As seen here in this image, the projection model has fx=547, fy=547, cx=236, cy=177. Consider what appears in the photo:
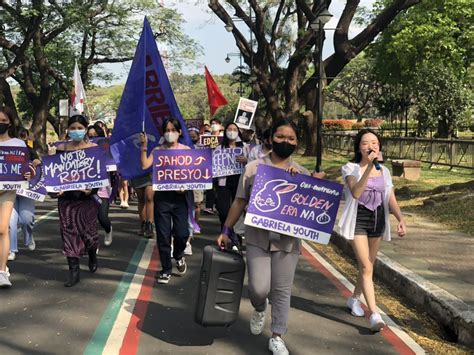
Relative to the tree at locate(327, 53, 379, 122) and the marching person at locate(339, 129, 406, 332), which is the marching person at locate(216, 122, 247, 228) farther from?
the tree at locate(327, 53, 379, 122)

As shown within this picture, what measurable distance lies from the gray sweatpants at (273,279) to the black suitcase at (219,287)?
123mm

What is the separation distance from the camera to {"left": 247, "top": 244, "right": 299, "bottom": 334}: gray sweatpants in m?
4.10

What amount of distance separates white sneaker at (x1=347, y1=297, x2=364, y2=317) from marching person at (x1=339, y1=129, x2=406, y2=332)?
406 mm

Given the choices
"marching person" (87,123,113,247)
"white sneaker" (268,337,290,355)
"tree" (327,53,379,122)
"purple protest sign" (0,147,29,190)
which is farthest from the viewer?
"tree" (327,53,379,122)

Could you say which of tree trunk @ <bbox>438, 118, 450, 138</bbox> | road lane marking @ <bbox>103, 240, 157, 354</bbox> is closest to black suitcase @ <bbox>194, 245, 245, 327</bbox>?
road lane marking @ <bbox>103, 240, 157, 354</bbox>

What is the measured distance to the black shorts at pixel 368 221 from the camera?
4758 mm

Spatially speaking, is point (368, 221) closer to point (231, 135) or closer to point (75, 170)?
point (75, 170)

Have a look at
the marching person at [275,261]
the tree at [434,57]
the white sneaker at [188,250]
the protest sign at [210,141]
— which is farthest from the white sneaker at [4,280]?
the tree at [434,57]

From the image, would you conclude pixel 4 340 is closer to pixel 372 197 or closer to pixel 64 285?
pixel 64 285

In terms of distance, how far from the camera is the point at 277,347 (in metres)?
4.11

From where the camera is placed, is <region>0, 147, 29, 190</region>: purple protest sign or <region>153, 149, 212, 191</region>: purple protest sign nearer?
<region>0, 147, 29, 190</region>: purple protest sign

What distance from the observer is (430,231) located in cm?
921

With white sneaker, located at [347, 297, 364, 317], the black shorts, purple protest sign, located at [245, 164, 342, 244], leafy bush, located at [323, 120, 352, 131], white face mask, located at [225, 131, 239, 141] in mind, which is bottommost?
leafy bush, located at [323, 120, 352, 131]

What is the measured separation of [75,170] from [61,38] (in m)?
28.5
